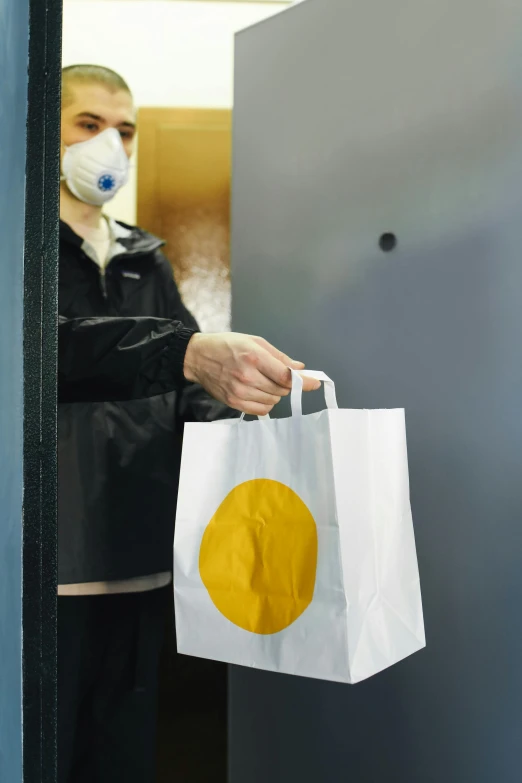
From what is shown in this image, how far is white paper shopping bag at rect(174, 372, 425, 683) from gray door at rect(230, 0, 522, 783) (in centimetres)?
25

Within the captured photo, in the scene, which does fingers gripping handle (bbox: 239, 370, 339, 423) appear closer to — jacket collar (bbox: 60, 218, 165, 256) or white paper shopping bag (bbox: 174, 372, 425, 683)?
white paper shopping bag (bbox: 174, 372, 425, 683)

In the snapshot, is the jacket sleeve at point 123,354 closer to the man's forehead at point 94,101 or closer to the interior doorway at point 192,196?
the man's forehead at point 94,101

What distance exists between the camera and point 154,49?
1823 mm

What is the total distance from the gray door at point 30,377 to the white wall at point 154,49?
1.32 metres

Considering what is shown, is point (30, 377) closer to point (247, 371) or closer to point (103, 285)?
point (247, 371)

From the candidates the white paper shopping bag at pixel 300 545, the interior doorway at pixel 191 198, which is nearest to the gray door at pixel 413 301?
the white paper shopping bag at pixel 300 545

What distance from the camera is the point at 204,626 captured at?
0.75 metres

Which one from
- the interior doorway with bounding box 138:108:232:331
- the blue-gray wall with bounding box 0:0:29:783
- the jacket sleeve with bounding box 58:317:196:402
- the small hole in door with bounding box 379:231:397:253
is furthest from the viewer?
the interior doorway with bounding box 138:108:232:331

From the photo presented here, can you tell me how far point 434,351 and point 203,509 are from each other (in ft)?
1.47

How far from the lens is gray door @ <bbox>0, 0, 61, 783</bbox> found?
542mm

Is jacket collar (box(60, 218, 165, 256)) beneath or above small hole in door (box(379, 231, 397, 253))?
above

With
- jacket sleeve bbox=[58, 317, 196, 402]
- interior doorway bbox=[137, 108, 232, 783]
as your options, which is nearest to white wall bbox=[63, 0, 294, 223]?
interior doorway bbox=[137, 108, 232, 783]

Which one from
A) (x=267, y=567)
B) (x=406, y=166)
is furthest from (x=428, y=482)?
(x=406, y=166)

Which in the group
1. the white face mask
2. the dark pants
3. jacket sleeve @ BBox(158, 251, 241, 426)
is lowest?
the dark pants
